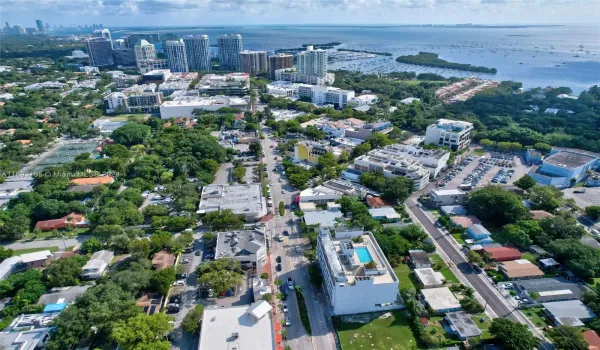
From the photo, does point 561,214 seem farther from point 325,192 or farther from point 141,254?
point 141,254

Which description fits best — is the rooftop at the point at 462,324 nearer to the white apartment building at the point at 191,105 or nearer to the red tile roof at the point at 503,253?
the red tile roof at the point at 503,253

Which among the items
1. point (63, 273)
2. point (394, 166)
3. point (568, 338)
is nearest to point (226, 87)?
point (394, 166)

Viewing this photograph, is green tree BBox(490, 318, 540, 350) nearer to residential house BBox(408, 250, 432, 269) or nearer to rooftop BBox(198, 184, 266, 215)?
residential house BBox(408, 250, 432, 269)

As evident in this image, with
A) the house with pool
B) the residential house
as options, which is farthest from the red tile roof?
the house with pool

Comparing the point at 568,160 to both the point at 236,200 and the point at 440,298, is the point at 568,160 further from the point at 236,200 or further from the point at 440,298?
the point at 236,200

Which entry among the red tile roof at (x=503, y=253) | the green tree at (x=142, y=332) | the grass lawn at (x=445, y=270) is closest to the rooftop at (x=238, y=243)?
the green tree at (x=142, y=332)
